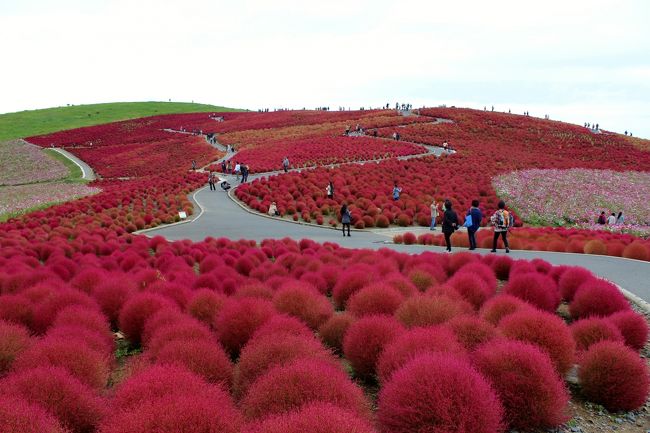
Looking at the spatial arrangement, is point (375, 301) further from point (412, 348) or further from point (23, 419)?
point (23, 419)

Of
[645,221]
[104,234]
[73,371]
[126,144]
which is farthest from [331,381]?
[126,144]

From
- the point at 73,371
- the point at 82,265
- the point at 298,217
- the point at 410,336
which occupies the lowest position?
the point at 298,217

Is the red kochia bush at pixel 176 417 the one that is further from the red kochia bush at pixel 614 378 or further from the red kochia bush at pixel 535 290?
the red kochia bush at pixel 535 290

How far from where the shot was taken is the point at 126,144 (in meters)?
74.2

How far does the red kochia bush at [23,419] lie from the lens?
3.76 metres

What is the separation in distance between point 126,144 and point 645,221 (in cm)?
6593

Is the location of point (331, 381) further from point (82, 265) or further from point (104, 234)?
point (104, 234)

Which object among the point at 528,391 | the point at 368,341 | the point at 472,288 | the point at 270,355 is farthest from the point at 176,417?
the point at 472,288

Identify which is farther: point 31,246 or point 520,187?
point 520,187

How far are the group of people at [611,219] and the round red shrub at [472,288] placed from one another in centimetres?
2481

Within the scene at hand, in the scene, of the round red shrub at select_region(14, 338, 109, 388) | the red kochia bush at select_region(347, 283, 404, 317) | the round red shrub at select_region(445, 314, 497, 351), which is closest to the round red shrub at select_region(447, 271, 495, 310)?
the red kochia bush at select_region(347, 283, 404, 317)

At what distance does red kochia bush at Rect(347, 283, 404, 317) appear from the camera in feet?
26.3

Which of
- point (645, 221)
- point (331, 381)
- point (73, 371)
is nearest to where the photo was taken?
point (331, 381)

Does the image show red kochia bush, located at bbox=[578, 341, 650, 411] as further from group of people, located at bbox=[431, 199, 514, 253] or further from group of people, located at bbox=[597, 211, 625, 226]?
group of people, located at bbox=[597, 211, 625, 226]
